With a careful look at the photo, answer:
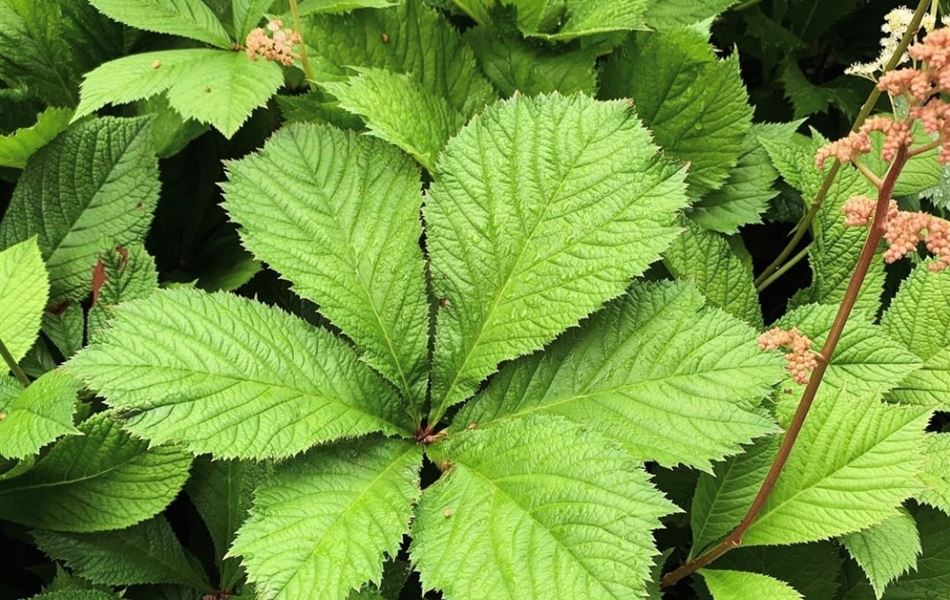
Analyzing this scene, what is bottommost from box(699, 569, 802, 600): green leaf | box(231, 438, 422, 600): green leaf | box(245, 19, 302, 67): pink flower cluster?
box(699, 569, 802, 600): green leaf

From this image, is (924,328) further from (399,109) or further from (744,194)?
(399,109)

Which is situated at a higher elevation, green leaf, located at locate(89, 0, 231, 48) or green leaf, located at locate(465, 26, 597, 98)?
green leaf, located at locate(89, 0, 231, 48)

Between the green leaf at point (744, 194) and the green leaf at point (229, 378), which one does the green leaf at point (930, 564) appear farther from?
the green leaf at point (229, 378)

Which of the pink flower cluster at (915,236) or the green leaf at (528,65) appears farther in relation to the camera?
the green leaf at (528,65)

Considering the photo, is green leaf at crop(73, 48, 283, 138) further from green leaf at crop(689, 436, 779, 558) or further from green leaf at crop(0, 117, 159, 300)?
green leaf at crop(689, 436, 779, 558)

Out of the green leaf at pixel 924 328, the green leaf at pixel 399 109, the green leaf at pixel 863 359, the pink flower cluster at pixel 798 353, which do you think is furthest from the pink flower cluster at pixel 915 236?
the green leaf at pixel 399 109

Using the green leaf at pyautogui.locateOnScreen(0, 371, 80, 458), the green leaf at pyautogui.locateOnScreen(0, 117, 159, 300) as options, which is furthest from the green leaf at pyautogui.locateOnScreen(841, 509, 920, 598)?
the green leaf at pyautogui.locateOnScreen(0, 117, 159, 300)

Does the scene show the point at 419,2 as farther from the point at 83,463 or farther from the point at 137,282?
the point at 83,463

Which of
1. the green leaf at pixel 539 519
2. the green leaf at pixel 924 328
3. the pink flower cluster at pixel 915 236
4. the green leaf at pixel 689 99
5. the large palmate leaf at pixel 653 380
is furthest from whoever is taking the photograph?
the green leaf at pixel 689 99
